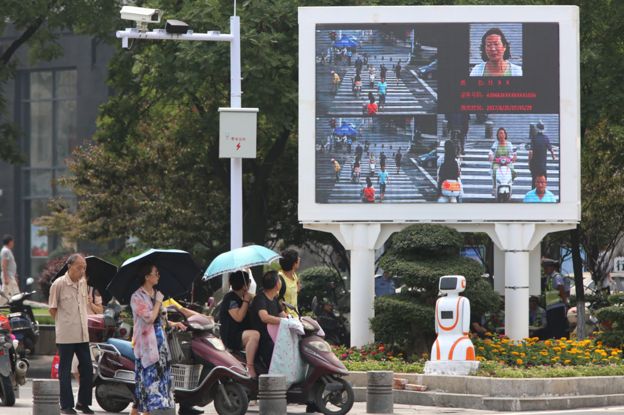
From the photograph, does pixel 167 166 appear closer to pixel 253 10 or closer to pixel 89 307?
pixel 253 10

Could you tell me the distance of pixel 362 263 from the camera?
2223 centimetres

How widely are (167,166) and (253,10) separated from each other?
6.15 metres

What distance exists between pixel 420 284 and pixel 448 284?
1114 millimetres

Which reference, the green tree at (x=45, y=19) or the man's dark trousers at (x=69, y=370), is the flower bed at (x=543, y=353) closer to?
the man's dark trousers at (x=69, y=370)

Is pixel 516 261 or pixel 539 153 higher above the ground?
pixel 539 153

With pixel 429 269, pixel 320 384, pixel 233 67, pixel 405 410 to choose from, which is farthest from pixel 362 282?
pixel 320 384

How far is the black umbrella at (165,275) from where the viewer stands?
618 inches

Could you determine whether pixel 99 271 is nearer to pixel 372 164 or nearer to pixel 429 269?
pixel 429 269

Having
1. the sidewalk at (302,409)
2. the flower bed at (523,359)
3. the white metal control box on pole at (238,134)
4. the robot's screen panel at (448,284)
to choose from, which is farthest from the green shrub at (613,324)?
the white metal control box on pole at (238,134)

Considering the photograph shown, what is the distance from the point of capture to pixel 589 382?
18.8m

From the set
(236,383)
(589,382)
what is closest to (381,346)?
(589,382)

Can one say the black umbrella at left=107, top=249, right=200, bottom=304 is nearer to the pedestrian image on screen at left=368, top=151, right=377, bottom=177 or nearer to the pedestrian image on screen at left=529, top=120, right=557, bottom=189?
the pedestrian image on screen at left=368, top=151, right=377, bottom=177

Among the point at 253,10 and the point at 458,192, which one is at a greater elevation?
the point at 253,10

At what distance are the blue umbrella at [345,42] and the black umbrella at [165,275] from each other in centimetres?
648
